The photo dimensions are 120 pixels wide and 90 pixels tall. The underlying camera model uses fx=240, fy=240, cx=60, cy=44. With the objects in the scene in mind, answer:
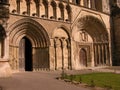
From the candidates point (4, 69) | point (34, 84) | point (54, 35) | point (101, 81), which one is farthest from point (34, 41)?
point (34, 84)

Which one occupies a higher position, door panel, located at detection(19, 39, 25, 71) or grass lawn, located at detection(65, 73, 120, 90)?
door panel, located at detection(19, 39, 25, 71)

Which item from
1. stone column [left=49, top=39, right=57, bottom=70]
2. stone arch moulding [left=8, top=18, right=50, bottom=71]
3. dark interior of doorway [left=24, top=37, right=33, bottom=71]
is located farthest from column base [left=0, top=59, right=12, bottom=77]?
stone column [left=49, top=39, right=57, bottom=70]

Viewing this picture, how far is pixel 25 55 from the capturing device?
20297mm

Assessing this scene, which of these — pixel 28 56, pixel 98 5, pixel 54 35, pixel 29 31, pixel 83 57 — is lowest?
pixel 83 57

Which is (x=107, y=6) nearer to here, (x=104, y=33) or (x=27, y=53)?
(x=104, y=33)

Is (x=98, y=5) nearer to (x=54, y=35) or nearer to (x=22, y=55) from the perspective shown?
(x=54, y=35)

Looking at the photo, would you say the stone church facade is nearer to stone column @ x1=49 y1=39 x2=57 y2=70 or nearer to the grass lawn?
stone column @ x1=49 y1=39 x2=57 y2=70

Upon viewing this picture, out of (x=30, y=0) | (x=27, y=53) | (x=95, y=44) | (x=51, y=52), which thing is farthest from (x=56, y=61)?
(x=95, y=44)

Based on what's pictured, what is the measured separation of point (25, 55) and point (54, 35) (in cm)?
319

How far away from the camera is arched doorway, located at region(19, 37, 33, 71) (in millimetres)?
19781

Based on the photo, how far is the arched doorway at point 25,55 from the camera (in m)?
19.8

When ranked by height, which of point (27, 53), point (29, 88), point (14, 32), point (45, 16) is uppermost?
point (45, 16)

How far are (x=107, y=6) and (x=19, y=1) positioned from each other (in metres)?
12.4

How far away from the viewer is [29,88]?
10062mm
